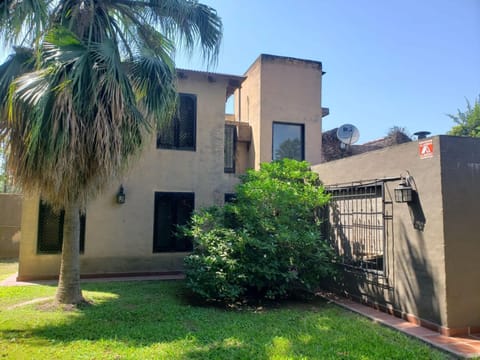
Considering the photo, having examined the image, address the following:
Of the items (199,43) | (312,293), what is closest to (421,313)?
(312,293)

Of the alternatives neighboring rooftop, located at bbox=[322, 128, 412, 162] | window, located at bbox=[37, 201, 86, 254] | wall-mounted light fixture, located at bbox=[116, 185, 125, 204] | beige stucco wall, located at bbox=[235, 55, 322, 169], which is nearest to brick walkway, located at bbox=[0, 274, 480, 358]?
Result: beige stucco wall, located at bbox=[235, 55, 322, 169]

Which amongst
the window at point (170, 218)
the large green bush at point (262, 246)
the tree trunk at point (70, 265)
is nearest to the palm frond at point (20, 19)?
the tree trunk at point (70, 265)

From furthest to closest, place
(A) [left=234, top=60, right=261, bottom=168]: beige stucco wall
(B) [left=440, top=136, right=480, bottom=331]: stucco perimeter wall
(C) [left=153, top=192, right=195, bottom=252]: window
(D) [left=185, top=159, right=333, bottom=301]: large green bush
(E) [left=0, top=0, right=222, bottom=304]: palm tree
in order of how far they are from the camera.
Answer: (A) [left=234, top=60, right=261, bottom=168]: beige stucco wall → (C) [left=153, top=192, right=195, bottom=252]: window → (D) [left=185, top=159, right=333, bottom=301]: large green bush → (E) [left=0, top=0, right=222, bottom=304]: palm tree → (B) [left=440, top=136, right=480, bottom=331]: stucco perimeter wall

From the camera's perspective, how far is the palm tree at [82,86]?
6.57m

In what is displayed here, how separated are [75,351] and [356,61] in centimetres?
1449

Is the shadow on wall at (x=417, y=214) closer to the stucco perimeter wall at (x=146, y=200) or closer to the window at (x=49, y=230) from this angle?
the stucco perimeter wall at (x=146, y=200)

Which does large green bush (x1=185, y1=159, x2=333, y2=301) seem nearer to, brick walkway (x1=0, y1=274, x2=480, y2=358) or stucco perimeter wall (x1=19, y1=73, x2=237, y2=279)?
brick walkway (x1=0, y1=274, x2=480, y2=358)

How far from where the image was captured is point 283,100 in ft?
46.8

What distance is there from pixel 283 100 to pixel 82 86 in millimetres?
9056

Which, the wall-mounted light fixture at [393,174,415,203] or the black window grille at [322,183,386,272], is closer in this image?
the wall-mounted light fixture at [393,174,415,203]

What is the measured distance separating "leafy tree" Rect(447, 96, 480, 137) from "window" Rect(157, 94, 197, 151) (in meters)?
21.7

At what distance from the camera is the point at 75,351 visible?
5184 millimetres

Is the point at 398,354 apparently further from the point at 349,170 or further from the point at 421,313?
the point at 349,170

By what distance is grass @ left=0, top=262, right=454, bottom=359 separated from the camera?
5152mm
